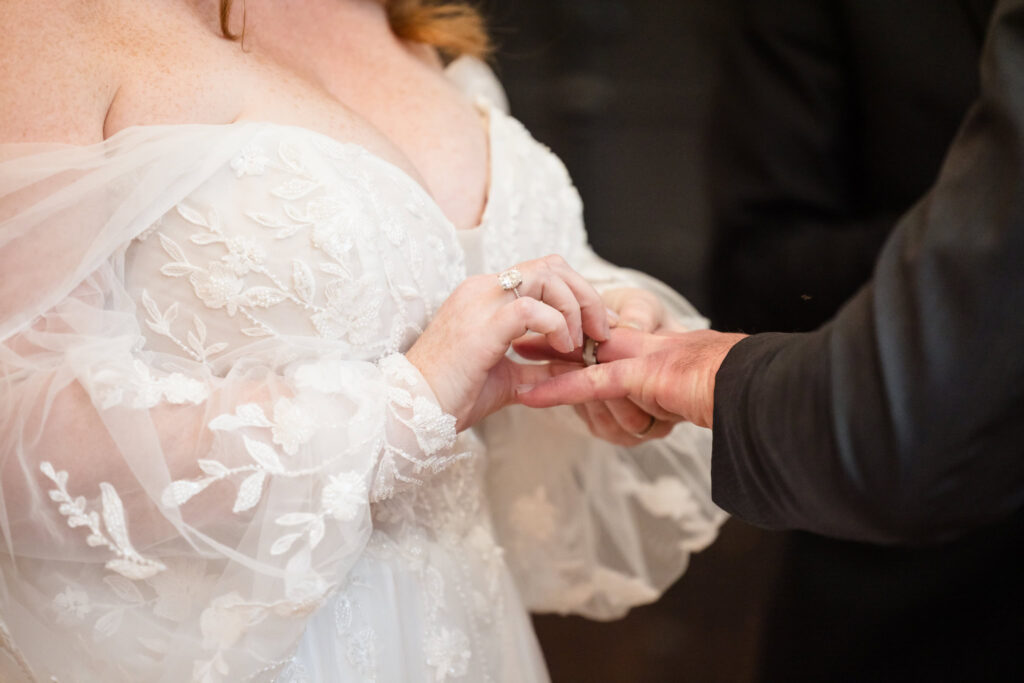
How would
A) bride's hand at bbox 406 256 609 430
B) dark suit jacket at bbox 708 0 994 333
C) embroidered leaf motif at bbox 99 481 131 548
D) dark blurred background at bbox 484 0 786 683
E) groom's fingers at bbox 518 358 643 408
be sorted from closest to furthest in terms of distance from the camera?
embroidered leaf motif at bbox 99 481 131 548 < bride's hand at bbox 406 256 609 430 < groom's fingers at bbox 518 358 643 408 < dark suit jacket at bbox 708 0 994 333 < dark blurred background at bbox 484 0 786 683

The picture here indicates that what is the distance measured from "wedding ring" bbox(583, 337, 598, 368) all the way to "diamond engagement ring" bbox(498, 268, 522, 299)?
0.14 m

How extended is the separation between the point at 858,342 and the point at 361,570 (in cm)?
51

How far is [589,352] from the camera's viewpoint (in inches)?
36.6

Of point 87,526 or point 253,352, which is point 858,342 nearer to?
point 253,352

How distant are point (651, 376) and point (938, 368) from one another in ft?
→ 1.06

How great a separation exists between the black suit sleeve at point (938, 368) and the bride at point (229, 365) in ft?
0.91

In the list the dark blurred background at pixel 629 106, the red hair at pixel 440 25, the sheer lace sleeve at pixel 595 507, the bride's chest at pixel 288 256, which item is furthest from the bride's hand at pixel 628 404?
the dark blurred background at pixel 629 106

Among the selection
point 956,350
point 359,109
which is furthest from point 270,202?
point 956,350

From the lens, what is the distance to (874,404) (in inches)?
23.8

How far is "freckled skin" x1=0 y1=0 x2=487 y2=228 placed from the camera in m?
0.69

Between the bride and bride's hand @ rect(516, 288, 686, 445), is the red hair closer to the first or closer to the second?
the bride

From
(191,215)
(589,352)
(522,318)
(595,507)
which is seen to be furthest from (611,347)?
(191,215)

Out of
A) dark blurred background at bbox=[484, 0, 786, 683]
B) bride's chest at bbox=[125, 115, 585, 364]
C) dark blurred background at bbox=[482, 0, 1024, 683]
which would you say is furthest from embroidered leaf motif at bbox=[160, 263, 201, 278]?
dark blurred background at bbox=[484, 0, 786, 683]

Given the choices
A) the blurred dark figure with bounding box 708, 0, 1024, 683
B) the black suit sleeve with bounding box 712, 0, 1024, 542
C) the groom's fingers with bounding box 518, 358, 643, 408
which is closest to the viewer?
the black suit sleeve with bounding box 712, 0, 1024, 542
